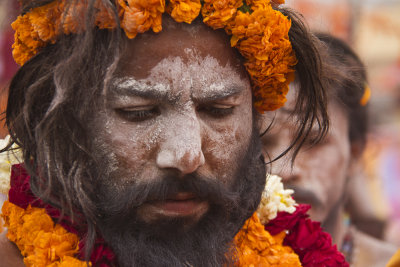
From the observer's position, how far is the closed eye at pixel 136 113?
2.08 m

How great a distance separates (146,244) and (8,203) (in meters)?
0.57

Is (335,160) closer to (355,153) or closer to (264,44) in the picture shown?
(355,153)

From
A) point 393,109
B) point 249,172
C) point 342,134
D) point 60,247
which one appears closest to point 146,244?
point 60,247

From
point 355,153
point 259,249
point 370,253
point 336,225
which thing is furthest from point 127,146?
point 370,253

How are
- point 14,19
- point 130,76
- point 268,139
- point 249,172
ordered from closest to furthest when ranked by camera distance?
point 130,76
point 14,19
point 249,172
point 268,139

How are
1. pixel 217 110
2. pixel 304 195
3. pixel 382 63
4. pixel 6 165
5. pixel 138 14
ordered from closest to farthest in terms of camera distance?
pixel 138 14
pixel 217 110
pixel 6 165
pixel 304 195
pixel 382 63

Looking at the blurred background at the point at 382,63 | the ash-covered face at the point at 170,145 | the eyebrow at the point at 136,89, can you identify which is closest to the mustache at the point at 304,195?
the ash-covered face at the point at 170,145

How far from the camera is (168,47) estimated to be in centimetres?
211

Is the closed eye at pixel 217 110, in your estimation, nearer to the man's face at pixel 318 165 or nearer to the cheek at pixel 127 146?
the cheek at pixel 127 146

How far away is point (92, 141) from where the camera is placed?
2.11 metres

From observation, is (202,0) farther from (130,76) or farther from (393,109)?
(393,109)

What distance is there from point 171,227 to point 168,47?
2.13ft

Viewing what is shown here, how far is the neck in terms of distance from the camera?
3.97m

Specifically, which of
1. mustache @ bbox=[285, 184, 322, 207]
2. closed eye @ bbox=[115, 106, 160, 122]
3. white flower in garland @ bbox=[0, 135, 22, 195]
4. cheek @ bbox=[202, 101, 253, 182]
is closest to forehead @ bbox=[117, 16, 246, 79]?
closed eye @ bbox=[115, 106, 160, 122]
